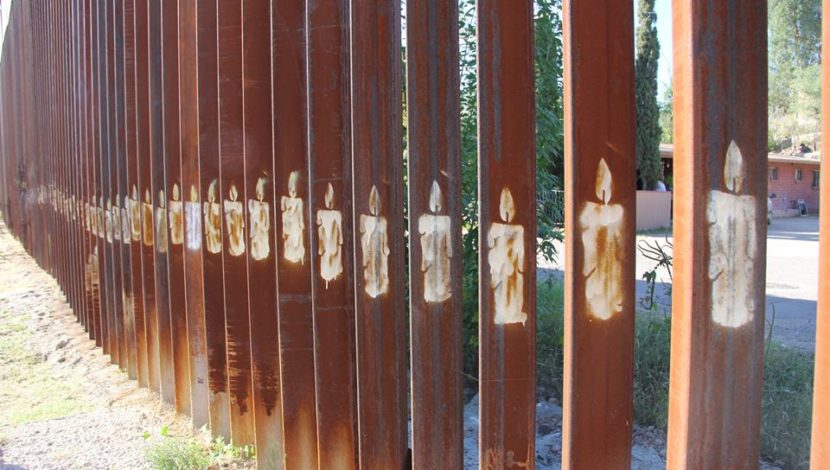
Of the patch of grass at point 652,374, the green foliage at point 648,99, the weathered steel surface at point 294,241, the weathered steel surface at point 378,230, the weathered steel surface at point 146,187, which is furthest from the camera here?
the green foliage at point 648,99

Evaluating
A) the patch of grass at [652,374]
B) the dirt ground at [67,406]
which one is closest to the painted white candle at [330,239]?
the dirt ground at [67,406]

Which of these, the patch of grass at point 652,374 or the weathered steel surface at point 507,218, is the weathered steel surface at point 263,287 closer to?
the weathered steel surface at point 507,218

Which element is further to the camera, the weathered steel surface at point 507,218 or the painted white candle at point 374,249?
the painted white candle at point 374,249

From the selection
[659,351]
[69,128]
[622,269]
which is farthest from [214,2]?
[69,128]

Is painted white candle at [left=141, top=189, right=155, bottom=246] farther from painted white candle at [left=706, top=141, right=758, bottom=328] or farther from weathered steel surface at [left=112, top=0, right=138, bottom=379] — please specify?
painted white candle at [left=706, top=141, right=758, bottom=328]

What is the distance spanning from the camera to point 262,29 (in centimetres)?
279

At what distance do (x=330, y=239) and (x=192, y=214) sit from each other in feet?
4.06

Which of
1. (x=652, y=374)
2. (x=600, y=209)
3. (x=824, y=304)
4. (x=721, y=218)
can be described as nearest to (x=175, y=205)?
(x=600, y=209)

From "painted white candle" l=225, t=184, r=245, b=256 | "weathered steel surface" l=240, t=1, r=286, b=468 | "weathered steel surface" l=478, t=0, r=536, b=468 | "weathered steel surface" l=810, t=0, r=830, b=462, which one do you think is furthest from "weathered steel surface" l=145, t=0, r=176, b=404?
"weathered steel surface" l=810, t=0, r=830, b=462

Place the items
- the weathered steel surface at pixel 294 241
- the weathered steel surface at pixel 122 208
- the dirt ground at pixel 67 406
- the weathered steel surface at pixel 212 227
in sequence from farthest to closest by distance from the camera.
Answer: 1. the weathered steel surface at pixel 122 208
2. the dirt ground at pixel 67 406
3. the weathered steel surface at pixel 212 227
4. the weathered steel surface at pixel 294 241

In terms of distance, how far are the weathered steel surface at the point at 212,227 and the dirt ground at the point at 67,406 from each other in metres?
0.33

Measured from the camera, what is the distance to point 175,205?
365 cm

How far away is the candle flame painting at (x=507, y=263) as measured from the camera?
1.84 metres

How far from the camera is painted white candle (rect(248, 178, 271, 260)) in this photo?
2.90 m
